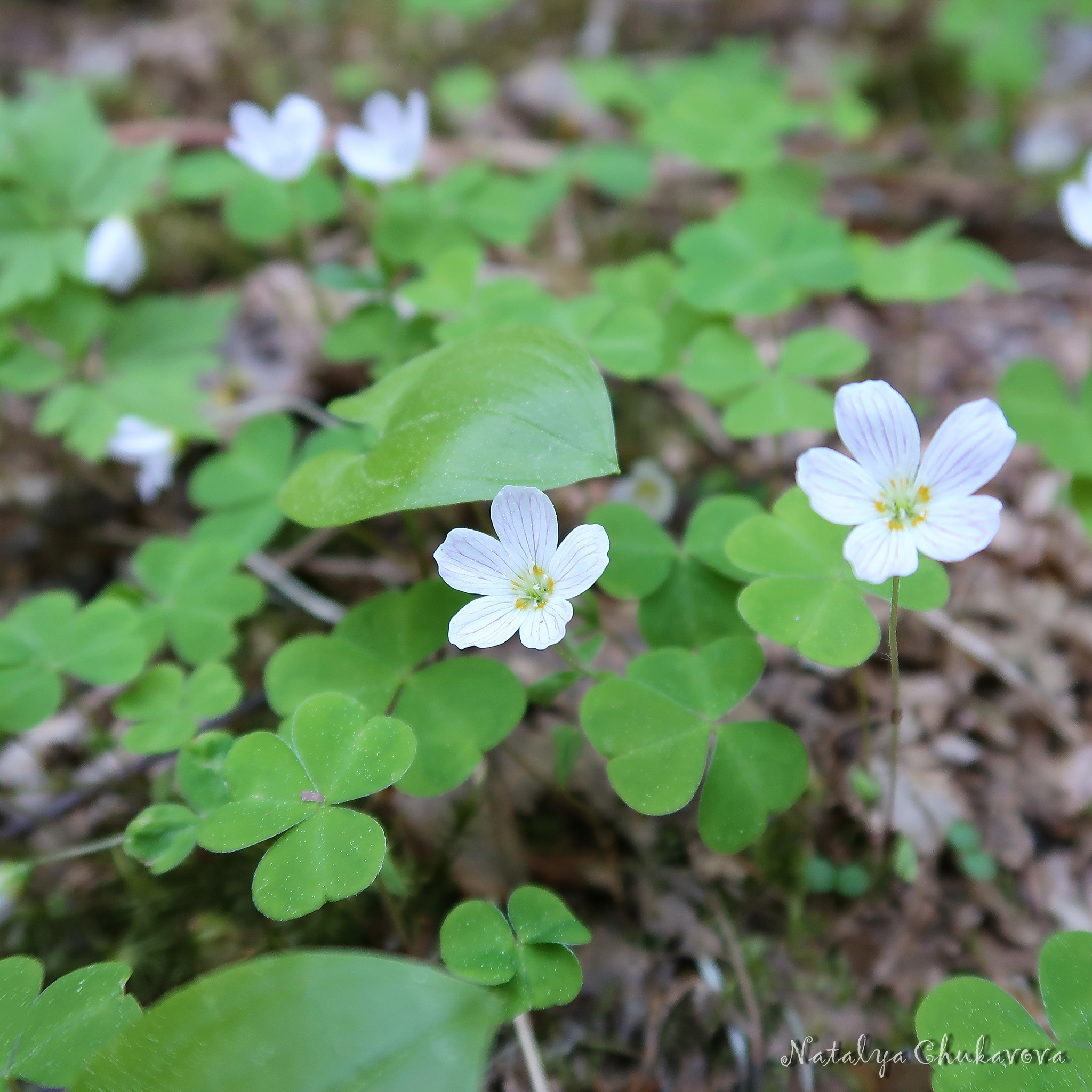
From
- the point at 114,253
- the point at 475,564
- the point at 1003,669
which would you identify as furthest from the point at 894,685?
the point at 114,253

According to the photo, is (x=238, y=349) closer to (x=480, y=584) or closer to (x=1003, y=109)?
(x=480, y=584)

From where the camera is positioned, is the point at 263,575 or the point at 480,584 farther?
the point at 263,575

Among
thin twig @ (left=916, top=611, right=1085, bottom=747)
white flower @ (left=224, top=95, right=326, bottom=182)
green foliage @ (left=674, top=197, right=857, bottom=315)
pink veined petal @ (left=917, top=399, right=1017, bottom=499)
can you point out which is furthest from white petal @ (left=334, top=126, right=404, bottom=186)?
thin twig @ (left=916, top=611, right=1085, bottom=747)

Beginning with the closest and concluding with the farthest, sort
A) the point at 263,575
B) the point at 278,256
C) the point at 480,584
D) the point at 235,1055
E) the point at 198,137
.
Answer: the point at 235,1055 → the point at 480,584 → the point at 263,575 → the point at 198,137 → the point at 278,256

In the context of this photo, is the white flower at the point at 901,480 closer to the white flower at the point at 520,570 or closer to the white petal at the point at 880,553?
the white petal at the point at 880,553

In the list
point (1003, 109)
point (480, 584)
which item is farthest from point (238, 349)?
point (1003, 109)

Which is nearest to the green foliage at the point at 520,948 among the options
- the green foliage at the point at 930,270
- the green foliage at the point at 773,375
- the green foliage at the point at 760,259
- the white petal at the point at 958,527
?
the white petal at the point at 958,527

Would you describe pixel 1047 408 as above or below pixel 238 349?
above
